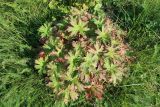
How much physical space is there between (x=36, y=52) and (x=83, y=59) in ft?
2.41

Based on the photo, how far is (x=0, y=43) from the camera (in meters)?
3.67

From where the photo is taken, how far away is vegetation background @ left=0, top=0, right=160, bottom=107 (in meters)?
3.39

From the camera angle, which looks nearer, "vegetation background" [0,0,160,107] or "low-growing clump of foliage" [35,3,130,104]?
"low-growing clump of foliage" [35,3,130,104]

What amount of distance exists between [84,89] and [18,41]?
3.08ft

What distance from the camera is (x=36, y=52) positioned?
3742mm

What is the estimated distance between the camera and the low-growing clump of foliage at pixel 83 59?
3207 mm

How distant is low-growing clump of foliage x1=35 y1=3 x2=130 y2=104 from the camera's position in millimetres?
3207

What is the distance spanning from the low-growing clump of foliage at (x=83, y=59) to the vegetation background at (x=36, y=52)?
144 millimetres

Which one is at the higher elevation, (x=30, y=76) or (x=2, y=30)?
(x=2, y=30)

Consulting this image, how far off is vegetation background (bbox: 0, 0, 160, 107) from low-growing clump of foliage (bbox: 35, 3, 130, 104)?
0.14 m

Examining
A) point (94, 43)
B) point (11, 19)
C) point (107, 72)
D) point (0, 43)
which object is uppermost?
point (11, 19)

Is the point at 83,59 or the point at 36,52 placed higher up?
the point at 36,52

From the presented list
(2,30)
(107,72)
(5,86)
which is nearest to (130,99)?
(107,72)

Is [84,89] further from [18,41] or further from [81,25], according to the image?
[18,41]
